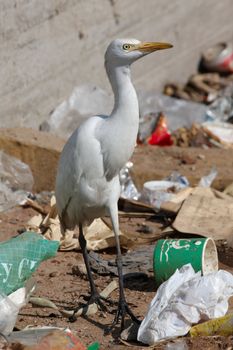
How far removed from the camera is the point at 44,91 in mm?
8250

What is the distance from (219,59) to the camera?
10.7 metres

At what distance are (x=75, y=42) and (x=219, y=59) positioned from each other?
2.54 meters

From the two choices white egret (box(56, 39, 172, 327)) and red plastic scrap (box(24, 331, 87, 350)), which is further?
white egret (box(56, 39, 172, 327))

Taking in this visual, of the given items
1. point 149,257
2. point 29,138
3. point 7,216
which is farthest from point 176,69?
point 149,257

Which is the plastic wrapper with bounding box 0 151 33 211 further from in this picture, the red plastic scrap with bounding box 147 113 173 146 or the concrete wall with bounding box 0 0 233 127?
the red plastic scrap with bounding box 147 113 173 146

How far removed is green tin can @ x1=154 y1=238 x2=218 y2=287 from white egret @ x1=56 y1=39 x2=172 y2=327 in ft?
0.87

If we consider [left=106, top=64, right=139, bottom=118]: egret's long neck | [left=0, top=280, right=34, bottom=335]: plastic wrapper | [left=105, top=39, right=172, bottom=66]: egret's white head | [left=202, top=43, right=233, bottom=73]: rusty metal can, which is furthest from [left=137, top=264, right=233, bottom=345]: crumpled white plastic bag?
[left=202, top=43, right=233, bottom=73]: rusty metal can

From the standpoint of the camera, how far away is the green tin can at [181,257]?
218 inches

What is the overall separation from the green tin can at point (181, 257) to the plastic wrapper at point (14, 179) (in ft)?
6.06

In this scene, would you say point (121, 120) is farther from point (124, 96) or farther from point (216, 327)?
point (216, 327)

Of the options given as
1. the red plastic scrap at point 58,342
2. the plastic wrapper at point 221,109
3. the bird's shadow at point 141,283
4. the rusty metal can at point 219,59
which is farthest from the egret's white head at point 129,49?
the rusty metal can at point 219,59

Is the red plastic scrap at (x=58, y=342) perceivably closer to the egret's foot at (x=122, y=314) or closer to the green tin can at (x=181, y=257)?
the egret's foot at (x=122, y=314)

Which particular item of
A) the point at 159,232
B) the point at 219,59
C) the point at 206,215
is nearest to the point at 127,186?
the point at 159,232

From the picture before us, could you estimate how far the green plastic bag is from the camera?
5148 mm
